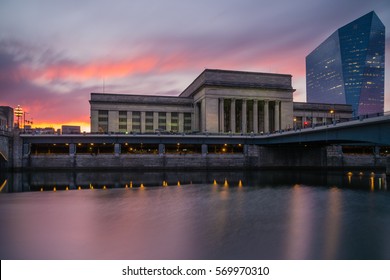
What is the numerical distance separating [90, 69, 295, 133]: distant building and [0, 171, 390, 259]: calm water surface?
256ft

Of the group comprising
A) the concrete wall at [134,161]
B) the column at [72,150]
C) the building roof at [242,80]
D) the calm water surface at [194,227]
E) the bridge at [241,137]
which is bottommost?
the calm water surface at [194,227]

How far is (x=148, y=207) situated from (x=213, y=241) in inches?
514

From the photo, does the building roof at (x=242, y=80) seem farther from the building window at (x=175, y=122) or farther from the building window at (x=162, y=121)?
the building window at (x=162, y=121)

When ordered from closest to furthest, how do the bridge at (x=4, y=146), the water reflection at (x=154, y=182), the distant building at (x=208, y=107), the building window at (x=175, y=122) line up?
the water reflection at (x=154, y=182) → the bridge at (x=4, y=146) → the distant building at (x=208, y=107) → the building window at (x=175, y=122)

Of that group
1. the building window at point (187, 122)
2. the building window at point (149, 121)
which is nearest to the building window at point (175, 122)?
the building window at point (187, 122)

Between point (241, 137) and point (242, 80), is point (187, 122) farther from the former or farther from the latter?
point (241, 137)

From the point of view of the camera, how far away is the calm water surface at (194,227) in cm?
1662

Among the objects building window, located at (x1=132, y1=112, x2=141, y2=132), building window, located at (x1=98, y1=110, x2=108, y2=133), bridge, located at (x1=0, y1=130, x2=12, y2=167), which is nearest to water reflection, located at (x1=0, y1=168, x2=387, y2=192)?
bridge, located at (x1=0, y1=130, x2=12, y2=167)

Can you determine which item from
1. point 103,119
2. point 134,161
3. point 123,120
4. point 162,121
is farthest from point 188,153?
point 103,119

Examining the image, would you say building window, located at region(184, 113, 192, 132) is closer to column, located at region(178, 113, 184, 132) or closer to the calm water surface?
column, located at region(178, 113, 184, 132)

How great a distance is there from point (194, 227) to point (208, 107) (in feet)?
309

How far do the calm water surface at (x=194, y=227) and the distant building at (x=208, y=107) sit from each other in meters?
78.1

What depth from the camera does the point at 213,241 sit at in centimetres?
1838

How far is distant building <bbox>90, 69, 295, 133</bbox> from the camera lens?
116 meters
